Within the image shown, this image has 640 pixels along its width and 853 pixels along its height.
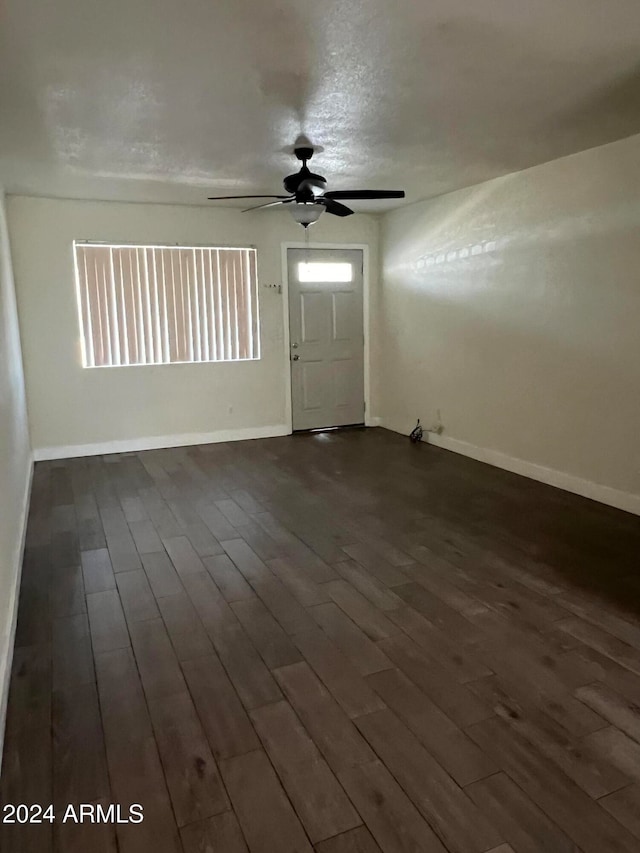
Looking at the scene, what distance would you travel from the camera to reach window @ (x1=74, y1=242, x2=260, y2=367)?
19.6 ft

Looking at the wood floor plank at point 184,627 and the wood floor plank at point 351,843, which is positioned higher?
the wood floor plank at point 184,627

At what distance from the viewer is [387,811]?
1.76 metres

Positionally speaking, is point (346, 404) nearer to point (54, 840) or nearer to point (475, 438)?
point (475, 438)

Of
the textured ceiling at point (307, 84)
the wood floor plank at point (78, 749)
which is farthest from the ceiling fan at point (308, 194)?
the wood floor plank at point (78, 749)

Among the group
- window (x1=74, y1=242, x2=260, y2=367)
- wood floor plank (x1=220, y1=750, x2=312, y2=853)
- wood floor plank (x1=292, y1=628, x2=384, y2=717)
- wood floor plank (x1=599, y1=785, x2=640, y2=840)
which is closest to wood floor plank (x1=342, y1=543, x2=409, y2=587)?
wood floor plank (x1=292, y1=628, x2=384, y2=717)

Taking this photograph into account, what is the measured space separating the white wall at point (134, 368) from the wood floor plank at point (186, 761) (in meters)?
4.32

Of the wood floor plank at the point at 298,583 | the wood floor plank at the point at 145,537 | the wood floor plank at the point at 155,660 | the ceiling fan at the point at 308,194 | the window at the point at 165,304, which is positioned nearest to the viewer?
the wood floor plank at the point at 155,660

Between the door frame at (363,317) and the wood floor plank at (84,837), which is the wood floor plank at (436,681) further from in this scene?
the door frame at (363,317)

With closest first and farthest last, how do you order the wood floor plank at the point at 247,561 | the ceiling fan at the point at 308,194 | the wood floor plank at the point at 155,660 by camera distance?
the wood floor plank at the point at 155,660 < the wood floor plank at the point at 247,561 < the ceiling fan at the point at 308,194

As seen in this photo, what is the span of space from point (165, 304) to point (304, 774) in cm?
517

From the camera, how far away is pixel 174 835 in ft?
5.54

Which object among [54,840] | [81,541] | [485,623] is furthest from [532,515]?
[54,840]

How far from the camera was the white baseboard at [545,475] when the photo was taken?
13.9 ft

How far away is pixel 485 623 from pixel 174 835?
162 cm
